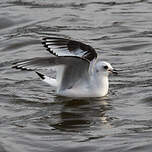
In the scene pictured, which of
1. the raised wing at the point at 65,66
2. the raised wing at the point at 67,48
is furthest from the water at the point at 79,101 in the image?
the raised wing at the point at 67,48

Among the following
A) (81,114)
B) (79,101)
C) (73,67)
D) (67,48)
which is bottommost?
(79,101)

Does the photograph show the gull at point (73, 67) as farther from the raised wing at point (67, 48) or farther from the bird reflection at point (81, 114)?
the bird reflection at point (81, 114)

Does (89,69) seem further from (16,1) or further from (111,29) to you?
(16,1)

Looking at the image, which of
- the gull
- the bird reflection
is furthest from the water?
the gull

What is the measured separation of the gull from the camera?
9.43 meters

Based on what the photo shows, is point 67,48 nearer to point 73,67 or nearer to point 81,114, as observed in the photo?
point 73,67

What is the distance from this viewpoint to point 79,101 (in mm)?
10305

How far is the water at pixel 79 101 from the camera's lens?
26.8ft

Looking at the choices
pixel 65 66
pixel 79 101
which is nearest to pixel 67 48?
pixel 65 66

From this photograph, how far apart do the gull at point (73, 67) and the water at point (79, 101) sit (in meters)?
0.17

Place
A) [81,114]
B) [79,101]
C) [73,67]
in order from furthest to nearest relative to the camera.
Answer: [79,101] < [73,67] < [81,114]

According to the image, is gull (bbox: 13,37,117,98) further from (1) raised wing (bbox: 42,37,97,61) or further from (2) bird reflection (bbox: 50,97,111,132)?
(2) bird reflection (bbox: 50,97,111,132)

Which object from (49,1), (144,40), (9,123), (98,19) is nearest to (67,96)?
(9,123)

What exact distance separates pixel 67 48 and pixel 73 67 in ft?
1.00
